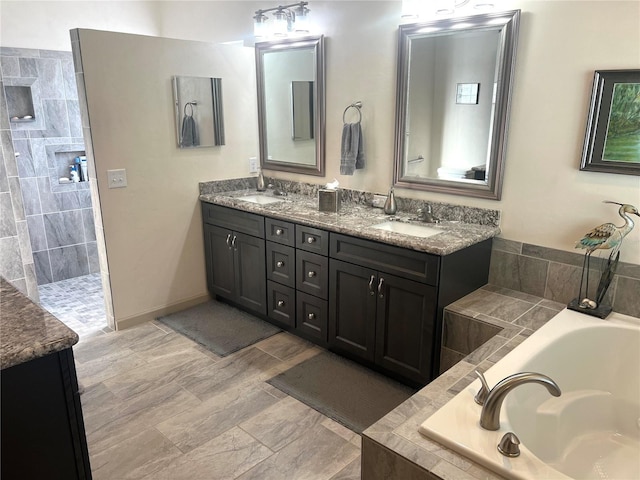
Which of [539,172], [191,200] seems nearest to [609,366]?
[539,172]

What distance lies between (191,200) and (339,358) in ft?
5.39

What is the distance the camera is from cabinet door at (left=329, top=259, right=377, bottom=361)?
2.67m

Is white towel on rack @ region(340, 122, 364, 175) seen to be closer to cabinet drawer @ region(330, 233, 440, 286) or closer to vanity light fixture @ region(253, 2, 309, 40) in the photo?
cabinet drawer @ region(330, 233, 440, 286)

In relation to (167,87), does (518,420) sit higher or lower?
lower

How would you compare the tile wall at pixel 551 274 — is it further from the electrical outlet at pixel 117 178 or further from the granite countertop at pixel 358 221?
the electrical outlet at pixel 117 178

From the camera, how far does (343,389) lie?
265cm

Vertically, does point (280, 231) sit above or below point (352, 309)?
above

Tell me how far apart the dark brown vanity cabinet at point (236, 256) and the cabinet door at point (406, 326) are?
1.02 metres

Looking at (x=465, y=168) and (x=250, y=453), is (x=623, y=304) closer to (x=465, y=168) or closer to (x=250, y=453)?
(x=465, y=168)

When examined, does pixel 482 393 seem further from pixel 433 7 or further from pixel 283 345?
pixel 433 7

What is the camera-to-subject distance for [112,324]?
3.39 metres

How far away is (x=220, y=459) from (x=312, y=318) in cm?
110

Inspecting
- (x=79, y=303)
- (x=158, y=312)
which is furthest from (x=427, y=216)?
(x=79, y=303)

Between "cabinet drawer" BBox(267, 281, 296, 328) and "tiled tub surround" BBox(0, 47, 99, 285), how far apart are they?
1.98m
